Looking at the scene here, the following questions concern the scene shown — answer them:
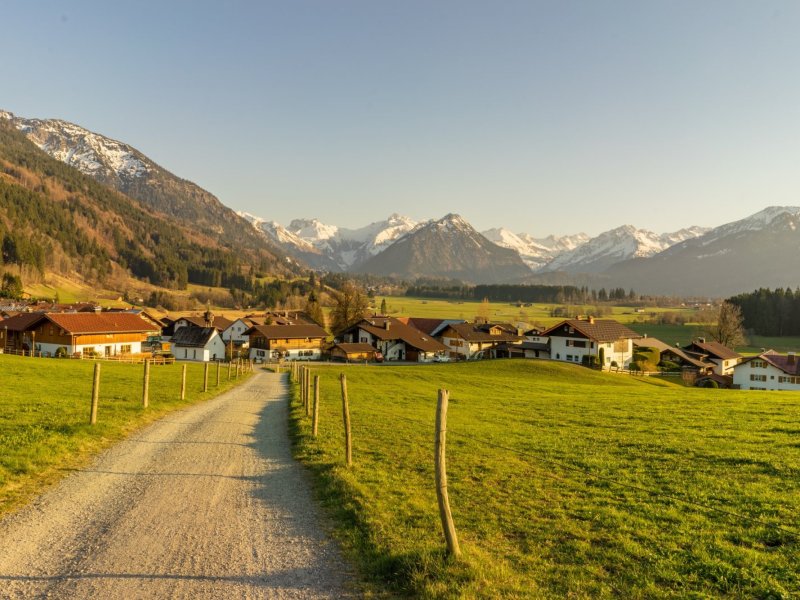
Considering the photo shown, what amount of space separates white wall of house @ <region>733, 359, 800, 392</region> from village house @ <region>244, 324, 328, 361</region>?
87.4 m

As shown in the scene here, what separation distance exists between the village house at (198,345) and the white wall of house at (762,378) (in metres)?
106

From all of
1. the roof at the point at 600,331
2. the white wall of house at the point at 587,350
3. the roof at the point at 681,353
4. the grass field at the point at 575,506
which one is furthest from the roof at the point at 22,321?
the roof at the point at 681,353

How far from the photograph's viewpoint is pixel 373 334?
119625mm

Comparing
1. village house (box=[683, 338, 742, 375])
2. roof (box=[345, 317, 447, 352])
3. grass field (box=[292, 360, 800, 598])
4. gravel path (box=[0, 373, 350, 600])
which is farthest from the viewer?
roof (box=[345, 317, 447, 352])

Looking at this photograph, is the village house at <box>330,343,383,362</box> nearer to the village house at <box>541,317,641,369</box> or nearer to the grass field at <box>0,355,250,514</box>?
the village house at <box>541,317,641,369</box>

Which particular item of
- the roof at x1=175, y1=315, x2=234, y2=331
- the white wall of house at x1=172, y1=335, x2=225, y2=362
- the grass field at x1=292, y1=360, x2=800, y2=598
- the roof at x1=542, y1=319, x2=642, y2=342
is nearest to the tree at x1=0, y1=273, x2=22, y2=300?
the roof at x1=175, y1=315, x2=234, y2=331

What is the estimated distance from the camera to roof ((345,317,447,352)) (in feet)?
390

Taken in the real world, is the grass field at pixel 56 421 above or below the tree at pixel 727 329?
below

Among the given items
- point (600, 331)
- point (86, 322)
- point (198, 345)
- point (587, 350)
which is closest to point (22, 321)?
point (86, 322)

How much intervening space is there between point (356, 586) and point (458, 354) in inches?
4518

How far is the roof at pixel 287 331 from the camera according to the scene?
117 meters

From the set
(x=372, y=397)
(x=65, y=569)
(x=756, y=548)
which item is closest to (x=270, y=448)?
(x=65, y=569)

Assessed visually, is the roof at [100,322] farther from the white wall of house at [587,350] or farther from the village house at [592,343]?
the village house at [592,343]

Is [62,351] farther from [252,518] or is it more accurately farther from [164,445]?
[252,518]
